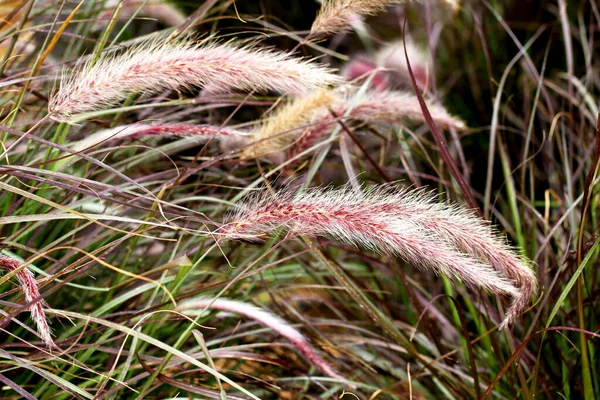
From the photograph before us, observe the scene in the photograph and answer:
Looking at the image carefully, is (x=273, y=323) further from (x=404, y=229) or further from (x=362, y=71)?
(x=362, y=71)

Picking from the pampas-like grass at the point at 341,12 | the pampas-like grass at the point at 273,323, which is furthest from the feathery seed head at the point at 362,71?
the pampas-like grass at the point at 273,323

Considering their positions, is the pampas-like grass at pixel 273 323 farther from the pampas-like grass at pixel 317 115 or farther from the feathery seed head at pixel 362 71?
the feathery seed head at pixel 362 71

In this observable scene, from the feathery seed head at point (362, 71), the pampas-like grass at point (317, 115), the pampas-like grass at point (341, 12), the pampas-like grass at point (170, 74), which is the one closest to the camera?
the pampas-like grass at point (170, 74)

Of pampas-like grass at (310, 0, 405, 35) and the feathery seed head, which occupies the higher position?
pampas-like grass at (310, 0, 405, 35)

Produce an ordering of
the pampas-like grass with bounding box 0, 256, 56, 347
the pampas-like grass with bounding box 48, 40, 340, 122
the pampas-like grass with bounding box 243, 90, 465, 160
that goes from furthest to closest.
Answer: the pampas-like grass with bounding box 243, 90, 465, 160 < the pampas-like grass with bounding box 48, 40, 340, 122 < the pampas-like grass with bounding box 0, 256, 56, 347

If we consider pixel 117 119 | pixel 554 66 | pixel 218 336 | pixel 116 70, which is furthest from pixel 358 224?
pixel 554 66

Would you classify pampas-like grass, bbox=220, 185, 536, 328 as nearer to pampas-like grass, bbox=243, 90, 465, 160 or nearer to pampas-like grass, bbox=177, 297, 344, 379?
pampas-like grass, bbox=177, 297, 344, 379

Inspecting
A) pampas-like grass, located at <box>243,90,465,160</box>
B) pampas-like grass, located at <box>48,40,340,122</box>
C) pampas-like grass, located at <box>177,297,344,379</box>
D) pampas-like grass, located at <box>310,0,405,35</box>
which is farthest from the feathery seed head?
pampas-like grass, located at <box>177,297,344,379</box>
